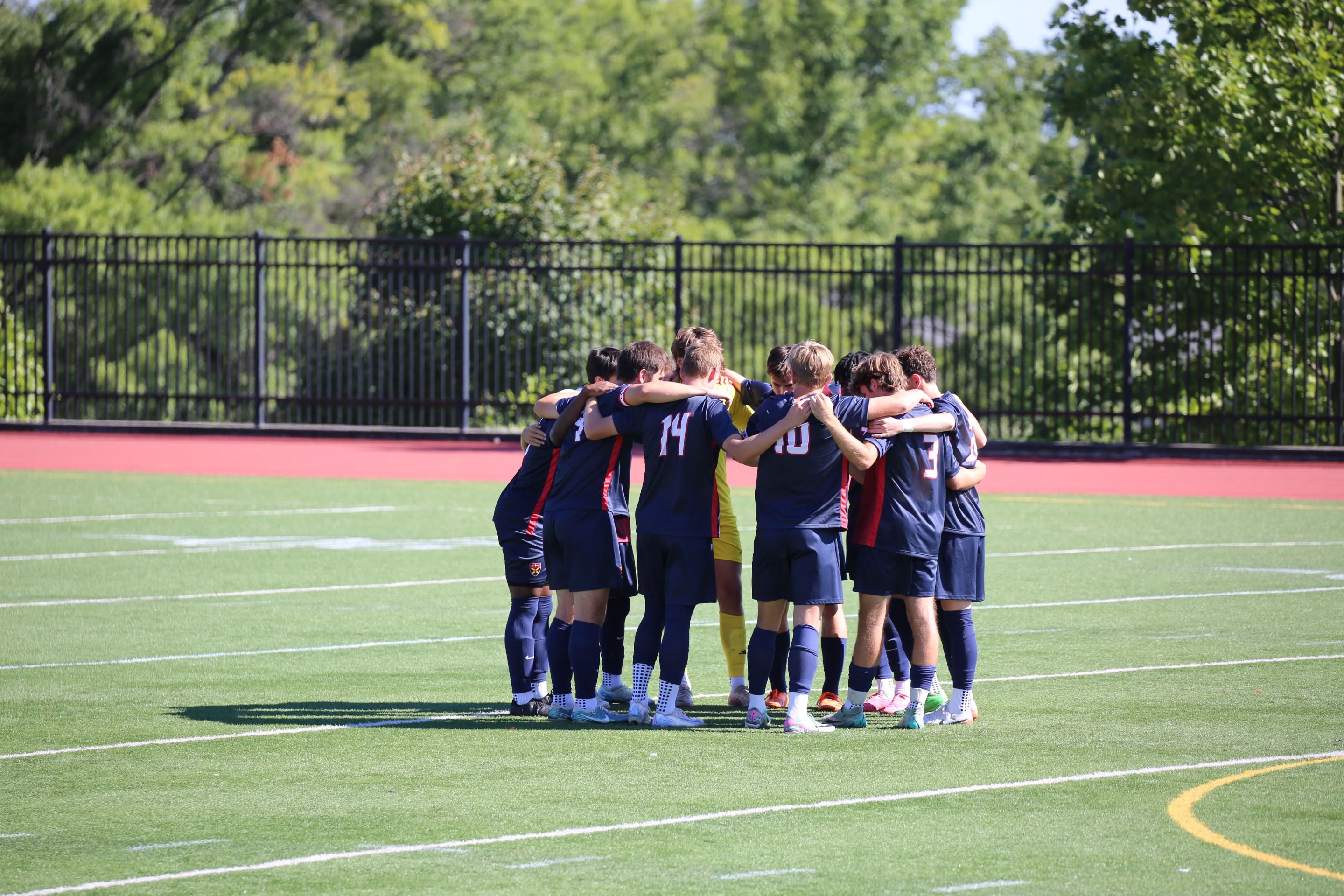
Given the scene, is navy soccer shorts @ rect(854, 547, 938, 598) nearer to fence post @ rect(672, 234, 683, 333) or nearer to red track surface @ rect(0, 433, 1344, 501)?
red track surface @ rect(0, 433, 1344, 501)

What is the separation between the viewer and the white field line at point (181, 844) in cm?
564

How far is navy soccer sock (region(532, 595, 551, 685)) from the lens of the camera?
8.05 m

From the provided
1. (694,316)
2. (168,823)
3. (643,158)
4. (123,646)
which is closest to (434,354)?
(694,316)

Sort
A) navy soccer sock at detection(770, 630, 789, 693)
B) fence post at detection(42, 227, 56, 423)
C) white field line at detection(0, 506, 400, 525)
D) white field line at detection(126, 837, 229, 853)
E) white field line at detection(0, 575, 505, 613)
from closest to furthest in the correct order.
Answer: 1. white field line at detection(126, 837, 229, 853)
2. navy soccer sock at detection(770, 630, 789, 693)
3. white field line at detection(0, 575, 505, 613)
4. white field line at detection(0, 506, 400, 525)
5. fence post at detection(42, 227, 56, 423)

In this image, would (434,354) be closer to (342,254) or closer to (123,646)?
(342,254)

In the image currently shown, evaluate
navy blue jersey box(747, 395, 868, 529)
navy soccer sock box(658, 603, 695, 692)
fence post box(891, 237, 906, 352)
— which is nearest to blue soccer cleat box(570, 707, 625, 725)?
navy soccer sock box(658, 603, 695, 692)

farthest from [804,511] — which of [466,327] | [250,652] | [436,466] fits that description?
[466,327]

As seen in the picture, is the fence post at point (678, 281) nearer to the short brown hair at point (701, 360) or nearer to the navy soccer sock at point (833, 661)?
the navy soccer sock at point (833, 661)

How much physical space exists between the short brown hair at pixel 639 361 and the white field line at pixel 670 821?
2270 millimetres

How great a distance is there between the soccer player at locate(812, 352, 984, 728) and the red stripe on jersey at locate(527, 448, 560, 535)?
1.41 m

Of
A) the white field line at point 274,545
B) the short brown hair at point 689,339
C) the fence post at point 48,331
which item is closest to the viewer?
the short brown hair at point 689,339

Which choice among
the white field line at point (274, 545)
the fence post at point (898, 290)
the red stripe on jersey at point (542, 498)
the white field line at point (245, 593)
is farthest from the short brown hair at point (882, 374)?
the fence post at point (898, 290)

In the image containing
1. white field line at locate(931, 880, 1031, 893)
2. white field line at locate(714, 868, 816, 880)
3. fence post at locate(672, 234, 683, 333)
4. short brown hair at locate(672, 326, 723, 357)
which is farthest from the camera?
fence post at locate(672, 234, 683, 333)

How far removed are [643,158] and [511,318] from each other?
32594mm
